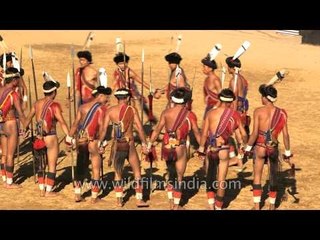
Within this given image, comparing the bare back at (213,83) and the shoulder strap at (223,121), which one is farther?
the bare back at (213,83)

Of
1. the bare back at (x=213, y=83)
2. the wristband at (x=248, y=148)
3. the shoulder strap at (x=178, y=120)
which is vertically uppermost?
the bare back at (x=213, y=83)

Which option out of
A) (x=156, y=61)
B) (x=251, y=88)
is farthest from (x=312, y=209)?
(x=156, y=61)

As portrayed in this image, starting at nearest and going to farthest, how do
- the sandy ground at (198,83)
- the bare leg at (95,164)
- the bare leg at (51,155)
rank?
the bare leg at (95,164) → the bare leg at (51,155) → the sandy ground at (198,83)

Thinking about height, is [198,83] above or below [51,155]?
above

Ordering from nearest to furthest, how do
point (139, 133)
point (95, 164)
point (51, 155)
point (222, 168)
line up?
point (222, 168)
point (139, 133)
point (95, 164)
point (51, 155)

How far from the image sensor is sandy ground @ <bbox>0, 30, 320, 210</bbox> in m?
13.6

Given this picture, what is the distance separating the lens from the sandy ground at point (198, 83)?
534 inches

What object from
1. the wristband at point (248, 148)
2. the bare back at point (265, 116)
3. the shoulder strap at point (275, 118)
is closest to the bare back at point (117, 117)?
the wristband at point (248, 148)

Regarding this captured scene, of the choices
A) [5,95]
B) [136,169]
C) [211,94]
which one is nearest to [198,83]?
[211,94]

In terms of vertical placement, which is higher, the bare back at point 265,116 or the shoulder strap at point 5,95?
the shoulder strap at point 5,95

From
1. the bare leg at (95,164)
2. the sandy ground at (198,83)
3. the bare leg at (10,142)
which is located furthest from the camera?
the bare leg at (10,142)

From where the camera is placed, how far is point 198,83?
984 inches

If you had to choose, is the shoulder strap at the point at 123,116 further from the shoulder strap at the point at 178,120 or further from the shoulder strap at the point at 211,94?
the shoulder strap at the point at 211,94

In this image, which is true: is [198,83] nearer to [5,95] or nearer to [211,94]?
[211,94]
